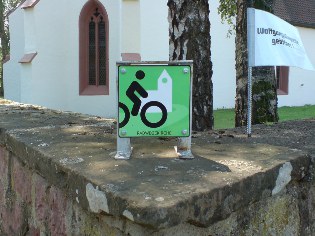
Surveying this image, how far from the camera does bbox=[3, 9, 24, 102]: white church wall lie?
19.1 meters

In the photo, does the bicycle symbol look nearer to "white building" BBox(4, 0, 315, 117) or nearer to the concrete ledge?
the concrete ledge

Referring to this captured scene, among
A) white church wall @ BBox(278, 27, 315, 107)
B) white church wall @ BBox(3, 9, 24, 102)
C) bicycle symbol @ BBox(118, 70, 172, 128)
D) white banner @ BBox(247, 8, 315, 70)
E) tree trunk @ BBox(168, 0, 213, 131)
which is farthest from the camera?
white church wall @ BBox(278, 27, 315, 107)

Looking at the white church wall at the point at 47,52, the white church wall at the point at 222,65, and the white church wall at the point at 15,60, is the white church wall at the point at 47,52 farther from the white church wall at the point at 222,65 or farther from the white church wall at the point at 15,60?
the white church wall at the point at 222,65

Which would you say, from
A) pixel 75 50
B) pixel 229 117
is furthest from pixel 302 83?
pixel 75 50

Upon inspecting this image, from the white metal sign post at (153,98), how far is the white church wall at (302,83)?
21097mm

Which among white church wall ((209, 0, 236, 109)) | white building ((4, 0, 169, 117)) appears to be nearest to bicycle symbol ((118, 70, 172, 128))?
white building ((4, 0, 169, 117))

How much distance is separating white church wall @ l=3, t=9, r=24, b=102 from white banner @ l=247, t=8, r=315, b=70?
17.2 m

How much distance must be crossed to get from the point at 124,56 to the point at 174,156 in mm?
13160

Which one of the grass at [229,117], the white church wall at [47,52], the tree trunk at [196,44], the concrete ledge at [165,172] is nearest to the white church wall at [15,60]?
the white church wall at [47,52]

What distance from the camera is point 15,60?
19.9m

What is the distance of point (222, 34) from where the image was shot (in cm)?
1964

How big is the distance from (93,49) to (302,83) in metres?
12.2

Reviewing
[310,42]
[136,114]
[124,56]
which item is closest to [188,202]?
[136,114]

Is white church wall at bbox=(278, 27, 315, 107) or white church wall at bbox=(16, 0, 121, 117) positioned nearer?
white church wall at bbox=(16, 0, 121, 117)
